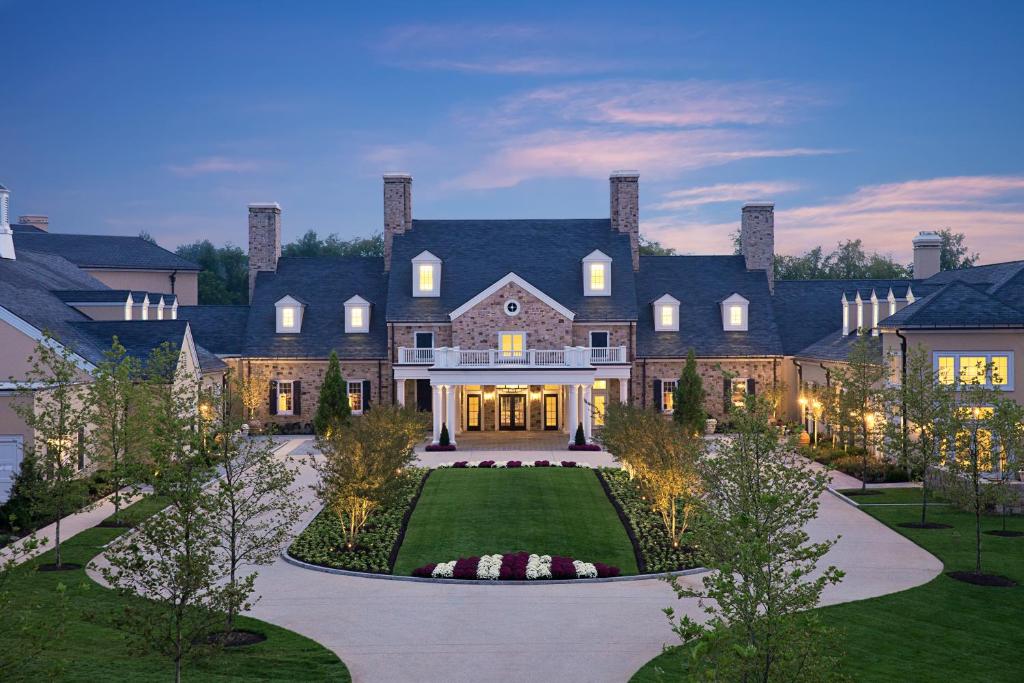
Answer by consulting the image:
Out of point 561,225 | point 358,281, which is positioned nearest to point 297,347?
point 358,281

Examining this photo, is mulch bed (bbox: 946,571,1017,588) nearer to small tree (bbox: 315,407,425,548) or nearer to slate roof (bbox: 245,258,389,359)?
small tree (bbox: 315,407,425,548)

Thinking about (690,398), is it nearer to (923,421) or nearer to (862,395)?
(862,395)

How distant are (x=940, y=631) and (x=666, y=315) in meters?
30.9

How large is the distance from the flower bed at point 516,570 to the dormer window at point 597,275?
1023 inches

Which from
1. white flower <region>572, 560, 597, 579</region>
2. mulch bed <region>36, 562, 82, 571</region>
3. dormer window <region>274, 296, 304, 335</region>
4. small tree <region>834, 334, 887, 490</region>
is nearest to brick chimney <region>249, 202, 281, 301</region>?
dormer window <region>274, 296, 304, 335</region>

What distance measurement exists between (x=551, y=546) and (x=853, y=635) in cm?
838

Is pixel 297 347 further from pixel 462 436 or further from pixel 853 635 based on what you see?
pixel 853 635

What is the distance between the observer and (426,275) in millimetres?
45719

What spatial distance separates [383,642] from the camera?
612 inches

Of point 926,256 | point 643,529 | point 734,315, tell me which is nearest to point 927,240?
point 926,256

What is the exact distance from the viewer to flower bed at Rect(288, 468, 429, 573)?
69.9 ft

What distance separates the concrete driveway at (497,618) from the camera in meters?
14.4

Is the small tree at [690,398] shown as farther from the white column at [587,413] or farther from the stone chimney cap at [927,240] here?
the stone chimney cap at [927,240]

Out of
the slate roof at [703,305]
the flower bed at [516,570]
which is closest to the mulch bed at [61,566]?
the flower bed at [516,570]
